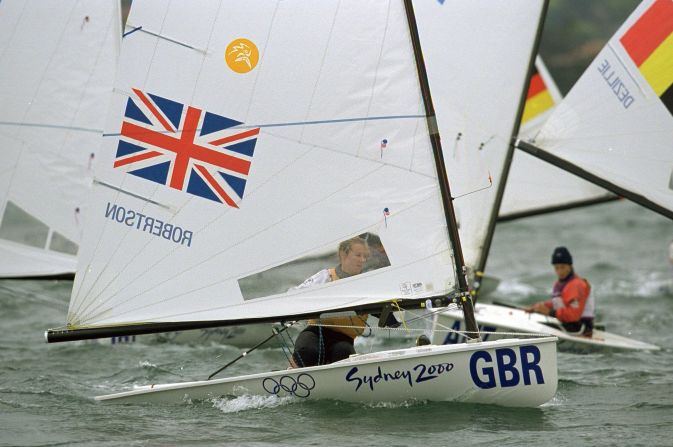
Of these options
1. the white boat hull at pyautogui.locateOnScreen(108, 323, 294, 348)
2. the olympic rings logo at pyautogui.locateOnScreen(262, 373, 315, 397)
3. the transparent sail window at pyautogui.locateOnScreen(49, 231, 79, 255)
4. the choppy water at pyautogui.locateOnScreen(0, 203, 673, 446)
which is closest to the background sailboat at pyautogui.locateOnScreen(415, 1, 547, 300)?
the choppy water at pyautogui.locateOnScreen(0, 203, 673, 446)

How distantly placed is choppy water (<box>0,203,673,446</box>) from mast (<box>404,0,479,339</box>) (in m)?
0.68

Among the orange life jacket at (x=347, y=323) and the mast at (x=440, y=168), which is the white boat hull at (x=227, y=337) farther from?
the mast at (x=440, y=168)

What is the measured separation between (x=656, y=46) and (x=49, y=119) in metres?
5.07

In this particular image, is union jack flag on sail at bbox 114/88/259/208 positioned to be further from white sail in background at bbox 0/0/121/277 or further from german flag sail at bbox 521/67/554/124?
german flag sail at bbox 521/67/554/124

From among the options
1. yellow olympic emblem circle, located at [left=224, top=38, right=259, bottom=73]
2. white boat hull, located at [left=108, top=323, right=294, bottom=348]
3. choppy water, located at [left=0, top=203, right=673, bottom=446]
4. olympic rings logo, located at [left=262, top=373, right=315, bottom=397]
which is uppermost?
yellow olympic emblem circle, located at [left=224, top=38, right=259, bottom=73]

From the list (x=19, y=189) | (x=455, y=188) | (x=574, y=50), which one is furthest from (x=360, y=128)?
(x=574, y=50)

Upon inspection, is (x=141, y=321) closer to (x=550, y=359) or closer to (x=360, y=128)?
(x=360, y=128)

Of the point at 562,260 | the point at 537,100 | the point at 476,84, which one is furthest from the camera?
the point at 537,100

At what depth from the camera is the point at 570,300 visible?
952 cm

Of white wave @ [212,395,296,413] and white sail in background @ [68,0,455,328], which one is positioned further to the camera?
white wave @ [212,395,296,413]

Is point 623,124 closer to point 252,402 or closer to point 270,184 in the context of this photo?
point 270,184

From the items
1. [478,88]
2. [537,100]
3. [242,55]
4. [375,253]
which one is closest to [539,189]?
[537,100]

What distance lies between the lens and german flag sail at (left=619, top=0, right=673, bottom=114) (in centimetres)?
922

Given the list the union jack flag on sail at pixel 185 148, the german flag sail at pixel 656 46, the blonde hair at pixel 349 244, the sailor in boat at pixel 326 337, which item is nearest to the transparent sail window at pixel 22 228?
the union jack flag on sail at pixel 185 148
